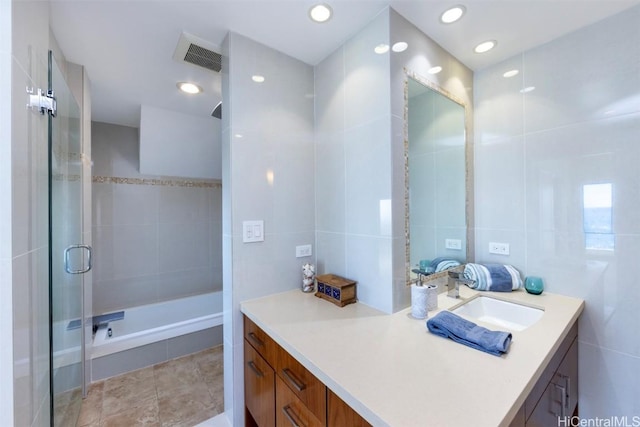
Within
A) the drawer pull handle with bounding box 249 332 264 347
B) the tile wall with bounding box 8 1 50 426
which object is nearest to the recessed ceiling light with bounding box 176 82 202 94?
the tile wall with bounding box 8 1 50 426

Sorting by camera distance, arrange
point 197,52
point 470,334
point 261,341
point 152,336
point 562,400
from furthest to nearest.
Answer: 1. point 152,336
2. point 197,52
3. point 261,341
4. point 562,400
5. point 470,334

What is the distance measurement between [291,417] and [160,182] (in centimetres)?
300

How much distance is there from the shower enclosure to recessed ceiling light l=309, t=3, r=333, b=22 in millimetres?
1163

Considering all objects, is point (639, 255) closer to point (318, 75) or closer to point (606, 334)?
point (606, 334)

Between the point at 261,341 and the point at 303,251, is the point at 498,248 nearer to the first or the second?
the point at 303,251

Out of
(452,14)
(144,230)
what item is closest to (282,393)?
(452,14)

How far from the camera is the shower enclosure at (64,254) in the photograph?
1.11 metres

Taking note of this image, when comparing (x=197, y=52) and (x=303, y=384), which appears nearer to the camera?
(x=303, y=384)

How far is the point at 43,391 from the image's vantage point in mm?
997

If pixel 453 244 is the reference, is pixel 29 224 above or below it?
above

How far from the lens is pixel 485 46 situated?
1526mm

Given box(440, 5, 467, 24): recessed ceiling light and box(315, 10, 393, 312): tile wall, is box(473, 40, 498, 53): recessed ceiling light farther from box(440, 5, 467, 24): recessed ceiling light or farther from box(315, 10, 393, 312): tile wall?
box(315, 10, 393, 312): tile wall

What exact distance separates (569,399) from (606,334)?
15.9 inches

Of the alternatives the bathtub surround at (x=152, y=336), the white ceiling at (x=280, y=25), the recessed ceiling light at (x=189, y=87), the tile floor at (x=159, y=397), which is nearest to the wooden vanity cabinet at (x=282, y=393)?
the tile floor at (x=159, y=397)
